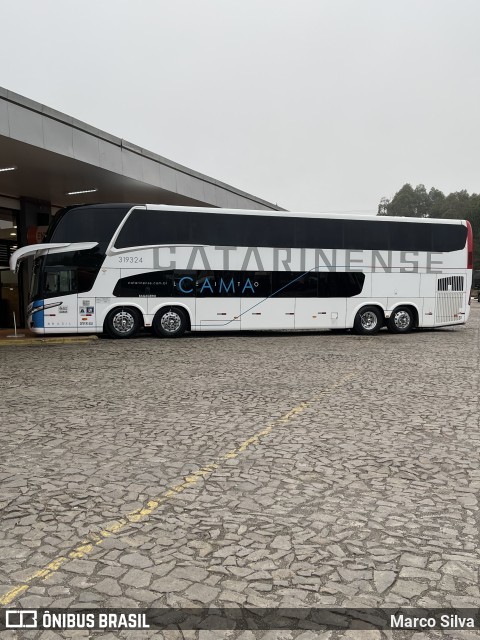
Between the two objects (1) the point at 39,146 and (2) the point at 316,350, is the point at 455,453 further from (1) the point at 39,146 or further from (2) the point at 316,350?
(1) the point at 39,146

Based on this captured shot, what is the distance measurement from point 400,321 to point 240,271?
19.1 feet

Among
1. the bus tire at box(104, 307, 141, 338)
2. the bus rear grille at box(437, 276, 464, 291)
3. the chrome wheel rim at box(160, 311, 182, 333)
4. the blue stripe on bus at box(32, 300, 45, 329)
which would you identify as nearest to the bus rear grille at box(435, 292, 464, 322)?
the bus rear grille at box(437, 276, 464, 291)

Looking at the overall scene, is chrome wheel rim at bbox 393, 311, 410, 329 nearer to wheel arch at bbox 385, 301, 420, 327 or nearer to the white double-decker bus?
the white double-decker bus

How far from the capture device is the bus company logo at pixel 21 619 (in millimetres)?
2410

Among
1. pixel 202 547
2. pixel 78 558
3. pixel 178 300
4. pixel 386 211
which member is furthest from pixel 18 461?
pixel 386 211

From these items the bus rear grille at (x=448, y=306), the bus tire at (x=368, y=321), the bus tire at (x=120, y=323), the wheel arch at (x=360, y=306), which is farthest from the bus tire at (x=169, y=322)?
the bus rear grille at (x=448, y=306)

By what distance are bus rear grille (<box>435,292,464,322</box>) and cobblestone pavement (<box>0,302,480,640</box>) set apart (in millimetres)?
10984

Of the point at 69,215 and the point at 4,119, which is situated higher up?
the point at 4,119

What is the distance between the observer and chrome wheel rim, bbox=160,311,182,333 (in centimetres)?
1670

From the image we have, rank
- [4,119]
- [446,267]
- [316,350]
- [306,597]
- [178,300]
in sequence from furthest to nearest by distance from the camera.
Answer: [446,267] < [178,300] < [316,350] < [4,119] < [306,597]

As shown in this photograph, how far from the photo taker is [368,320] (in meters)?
18.2

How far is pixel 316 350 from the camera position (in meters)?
13.3

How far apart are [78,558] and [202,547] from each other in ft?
2.24

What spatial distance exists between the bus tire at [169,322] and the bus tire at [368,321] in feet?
19.0
